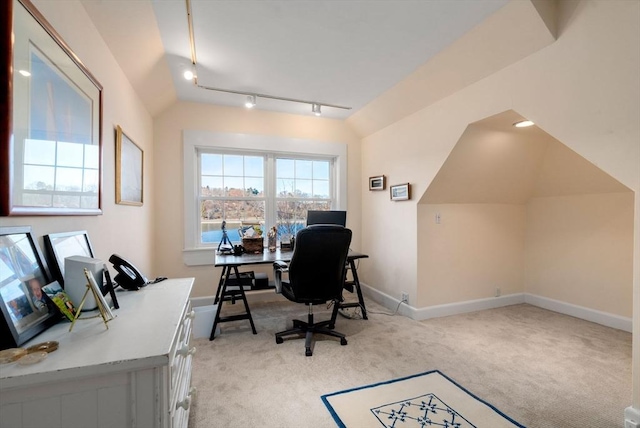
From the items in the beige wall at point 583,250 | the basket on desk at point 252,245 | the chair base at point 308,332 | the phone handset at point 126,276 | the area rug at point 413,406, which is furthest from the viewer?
the basket on desk at point 252,245

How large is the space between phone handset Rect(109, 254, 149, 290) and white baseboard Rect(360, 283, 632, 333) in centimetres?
272

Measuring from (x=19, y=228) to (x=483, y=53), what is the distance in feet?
9.81

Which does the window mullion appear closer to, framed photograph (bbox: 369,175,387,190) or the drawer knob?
framed photograph (bbox: 369,175,387,190)

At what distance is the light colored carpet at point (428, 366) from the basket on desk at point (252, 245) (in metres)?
0.79

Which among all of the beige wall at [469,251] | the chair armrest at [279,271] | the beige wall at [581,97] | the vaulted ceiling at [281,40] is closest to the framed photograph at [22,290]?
the vaulted ceiling at [281,40]

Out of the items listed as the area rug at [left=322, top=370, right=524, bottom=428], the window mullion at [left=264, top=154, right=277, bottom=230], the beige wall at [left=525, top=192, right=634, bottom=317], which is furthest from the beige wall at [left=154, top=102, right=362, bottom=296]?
the beige wall at [left=525, top=192, right=634, bottom=317]

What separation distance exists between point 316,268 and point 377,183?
1.91 m

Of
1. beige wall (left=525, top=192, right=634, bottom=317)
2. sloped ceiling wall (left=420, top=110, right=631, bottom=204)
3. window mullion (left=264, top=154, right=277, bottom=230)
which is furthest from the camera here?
window mullion (left=264, top=154, right=277, bottom=230)

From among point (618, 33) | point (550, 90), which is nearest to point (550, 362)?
Answer: point (550, 90)

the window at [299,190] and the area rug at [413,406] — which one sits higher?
the window at [299,190]

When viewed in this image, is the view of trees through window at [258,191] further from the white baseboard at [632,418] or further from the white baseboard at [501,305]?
the white baseboard at [632,418]

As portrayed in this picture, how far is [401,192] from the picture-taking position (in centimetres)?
339

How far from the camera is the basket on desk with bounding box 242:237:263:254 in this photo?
312cm

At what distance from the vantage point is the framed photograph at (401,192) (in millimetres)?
3270
